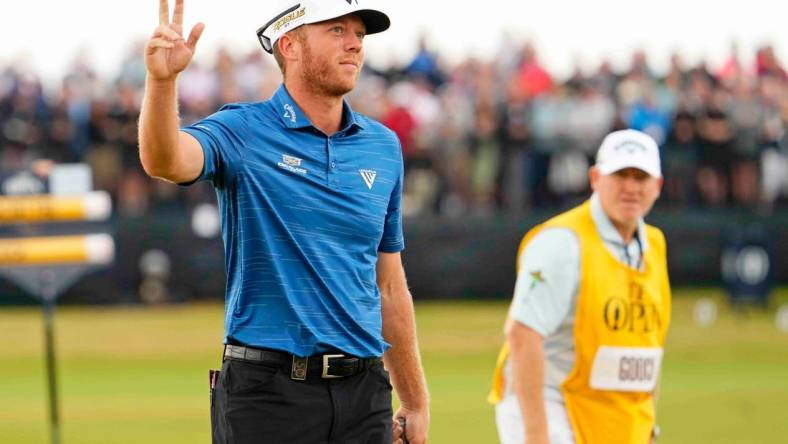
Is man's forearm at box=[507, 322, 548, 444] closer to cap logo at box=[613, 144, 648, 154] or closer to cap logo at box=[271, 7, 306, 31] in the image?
cap logo at box=[613, 144, 648, 154]

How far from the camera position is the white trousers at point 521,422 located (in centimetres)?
675

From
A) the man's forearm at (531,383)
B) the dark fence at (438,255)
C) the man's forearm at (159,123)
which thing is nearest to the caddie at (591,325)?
the man's forearm at (531,383)

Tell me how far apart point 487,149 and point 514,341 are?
690 inches

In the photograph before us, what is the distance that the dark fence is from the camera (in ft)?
74.3

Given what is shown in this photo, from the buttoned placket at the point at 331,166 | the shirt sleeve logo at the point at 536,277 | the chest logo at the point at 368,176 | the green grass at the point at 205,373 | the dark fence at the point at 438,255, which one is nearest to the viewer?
the buttoned placket at the point at 331,166

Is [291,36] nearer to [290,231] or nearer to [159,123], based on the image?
[290,231]

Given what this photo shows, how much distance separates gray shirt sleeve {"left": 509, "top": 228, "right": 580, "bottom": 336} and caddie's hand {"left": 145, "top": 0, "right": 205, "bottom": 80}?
7.25 feet

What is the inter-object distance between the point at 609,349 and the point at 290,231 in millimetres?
1941

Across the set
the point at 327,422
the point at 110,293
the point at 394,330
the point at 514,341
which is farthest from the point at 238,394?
the point at 110,293

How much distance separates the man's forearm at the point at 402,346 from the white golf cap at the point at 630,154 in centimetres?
153

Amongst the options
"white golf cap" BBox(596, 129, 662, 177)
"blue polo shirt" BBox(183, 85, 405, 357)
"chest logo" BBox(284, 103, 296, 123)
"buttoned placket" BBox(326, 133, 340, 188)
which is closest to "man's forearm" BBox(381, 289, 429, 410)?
"blue polo shirt" BBox(183, 85, 405, 357)

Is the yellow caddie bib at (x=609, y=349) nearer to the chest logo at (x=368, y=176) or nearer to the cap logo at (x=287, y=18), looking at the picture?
the chest logo at (x=368, y=176)

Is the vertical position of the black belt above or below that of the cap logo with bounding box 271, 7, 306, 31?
below

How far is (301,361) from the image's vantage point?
5312 millimetres
